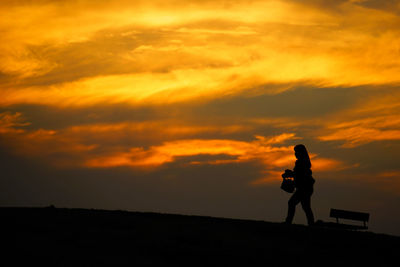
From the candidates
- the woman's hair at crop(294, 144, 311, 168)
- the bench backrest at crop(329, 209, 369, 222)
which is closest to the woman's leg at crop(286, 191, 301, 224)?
the woman's hair at crop(294, 144, 311, 168)

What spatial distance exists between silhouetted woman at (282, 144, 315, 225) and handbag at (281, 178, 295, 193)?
24 centimetres

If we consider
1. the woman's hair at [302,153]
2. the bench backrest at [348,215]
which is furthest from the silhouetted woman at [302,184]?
the bench backrest at [348,215]

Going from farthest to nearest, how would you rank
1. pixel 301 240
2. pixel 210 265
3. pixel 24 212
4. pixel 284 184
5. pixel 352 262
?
pixel 284 184 < pixel 24 212 < pixel 301 240 < pixel 352 262 < pixel 210 265

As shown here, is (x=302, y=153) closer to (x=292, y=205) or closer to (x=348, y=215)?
(x=292, y=205)

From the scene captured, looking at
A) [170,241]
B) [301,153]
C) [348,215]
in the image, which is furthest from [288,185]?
[170,241]

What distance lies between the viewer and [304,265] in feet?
40.6

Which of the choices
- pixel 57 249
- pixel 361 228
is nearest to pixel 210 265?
pixel 57 249

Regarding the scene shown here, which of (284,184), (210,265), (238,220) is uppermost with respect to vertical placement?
(284,184)

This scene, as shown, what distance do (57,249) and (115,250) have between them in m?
1.22

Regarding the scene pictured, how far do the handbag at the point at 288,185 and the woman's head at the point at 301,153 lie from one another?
818 mm

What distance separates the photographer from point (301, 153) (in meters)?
17.9

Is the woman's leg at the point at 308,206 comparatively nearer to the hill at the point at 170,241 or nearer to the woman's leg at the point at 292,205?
the woman's leg at the point at 292,205

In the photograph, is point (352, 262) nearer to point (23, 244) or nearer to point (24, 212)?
point (23, 244)

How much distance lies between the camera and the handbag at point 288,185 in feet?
59.5
